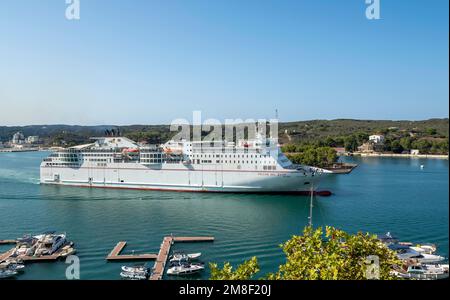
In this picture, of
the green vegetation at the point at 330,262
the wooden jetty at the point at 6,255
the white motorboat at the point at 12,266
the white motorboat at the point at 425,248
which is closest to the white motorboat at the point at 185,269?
the white motorboat at the point at 12,266

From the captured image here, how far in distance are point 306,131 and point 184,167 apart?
38560 mm

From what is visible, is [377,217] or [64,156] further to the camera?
[64,156]

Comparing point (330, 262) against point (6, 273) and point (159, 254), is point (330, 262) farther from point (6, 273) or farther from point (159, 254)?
point (6, 273)

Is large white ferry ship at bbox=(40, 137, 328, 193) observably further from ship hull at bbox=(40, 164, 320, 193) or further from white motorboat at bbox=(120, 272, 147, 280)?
white motorboat at bbox=(120, 272, 147, 280)

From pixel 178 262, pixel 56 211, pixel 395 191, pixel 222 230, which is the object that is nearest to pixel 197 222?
pixel 222 230

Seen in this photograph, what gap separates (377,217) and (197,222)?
5581mm

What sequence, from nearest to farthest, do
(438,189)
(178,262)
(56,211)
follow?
(178,262) < (56,211) < (438,189)

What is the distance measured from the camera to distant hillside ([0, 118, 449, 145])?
43791 millimetres

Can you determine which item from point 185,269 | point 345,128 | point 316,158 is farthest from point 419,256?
point 345,128

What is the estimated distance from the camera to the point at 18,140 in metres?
57.2

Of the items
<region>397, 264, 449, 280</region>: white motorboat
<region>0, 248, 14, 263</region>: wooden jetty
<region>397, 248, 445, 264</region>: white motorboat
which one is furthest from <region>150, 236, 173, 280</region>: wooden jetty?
<region>397, 248, 445, 264</region>: white motorboat

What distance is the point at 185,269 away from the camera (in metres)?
7.59

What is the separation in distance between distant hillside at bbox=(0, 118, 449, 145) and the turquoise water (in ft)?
80.7
